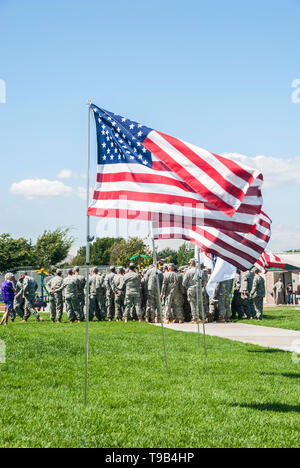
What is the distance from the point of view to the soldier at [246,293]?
22.7 m

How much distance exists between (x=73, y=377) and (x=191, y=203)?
3.35 meters

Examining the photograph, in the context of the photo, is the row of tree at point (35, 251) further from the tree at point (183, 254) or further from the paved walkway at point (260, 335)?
the paved walkway at point (260, 335)

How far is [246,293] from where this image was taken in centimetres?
2269

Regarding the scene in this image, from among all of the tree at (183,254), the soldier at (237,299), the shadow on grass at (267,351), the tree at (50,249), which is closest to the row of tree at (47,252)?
the tree at (50,249)

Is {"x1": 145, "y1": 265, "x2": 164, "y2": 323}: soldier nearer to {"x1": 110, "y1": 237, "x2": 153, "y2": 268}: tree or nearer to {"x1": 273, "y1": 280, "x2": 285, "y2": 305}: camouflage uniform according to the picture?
{"x1": 273, "y1": 280, "x2": 285, "y2": 305}: camouflage uniform

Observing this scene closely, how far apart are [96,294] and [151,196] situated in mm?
14407

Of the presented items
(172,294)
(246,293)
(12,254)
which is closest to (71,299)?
(172,294)

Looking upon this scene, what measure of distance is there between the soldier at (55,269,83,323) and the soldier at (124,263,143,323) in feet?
6.15

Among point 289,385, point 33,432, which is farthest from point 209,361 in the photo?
point 33,432

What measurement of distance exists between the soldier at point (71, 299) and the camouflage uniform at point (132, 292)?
6.13ft

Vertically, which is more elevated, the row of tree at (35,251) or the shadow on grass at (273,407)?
the row of tree at (35,251)

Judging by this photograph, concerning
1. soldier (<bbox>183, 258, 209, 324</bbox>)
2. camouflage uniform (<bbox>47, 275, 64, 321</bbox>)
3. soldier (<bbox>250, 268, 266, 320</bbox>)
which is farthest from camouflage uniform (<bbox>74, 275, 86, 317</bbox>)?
soldier (<bbox>250, 268, 266, 320</bbox>)

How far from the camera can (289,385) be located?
823cm
